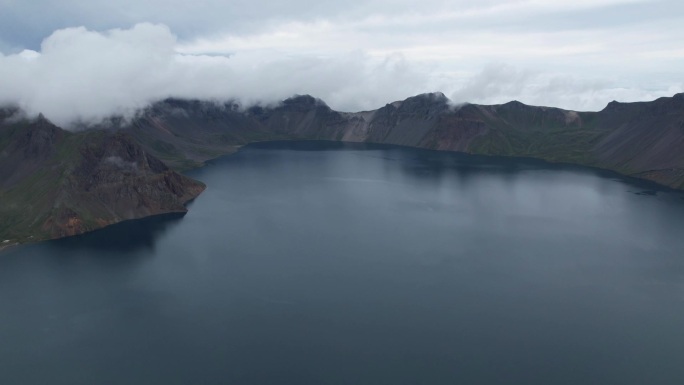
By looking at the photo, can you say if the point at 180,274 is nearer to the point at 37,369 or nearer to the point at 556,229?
the point at 37,369

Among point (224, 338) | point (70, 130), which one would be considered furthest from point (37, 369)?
point (70, 130)

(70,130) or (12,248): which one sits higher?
(70,130)

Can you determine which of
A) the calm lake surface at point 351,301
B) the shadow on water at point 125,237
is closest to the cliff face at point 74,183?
the shadow on water at point 125,237

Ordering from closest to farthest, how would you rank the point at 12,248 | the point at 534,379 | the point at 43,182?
the point at 534,379
the point at 12,248
the point at 43,182

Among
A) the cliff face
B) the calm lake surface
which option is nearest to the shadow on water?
the calm lake surface

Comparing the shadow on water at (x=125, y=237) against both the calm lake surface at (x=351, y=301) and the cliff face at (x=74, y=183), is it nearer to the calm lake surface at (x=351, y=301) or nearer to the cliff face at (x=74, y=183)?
the calm lake surface at (x=351, y=301)

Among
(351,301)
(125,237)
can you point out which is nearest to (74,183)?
(125,237)
